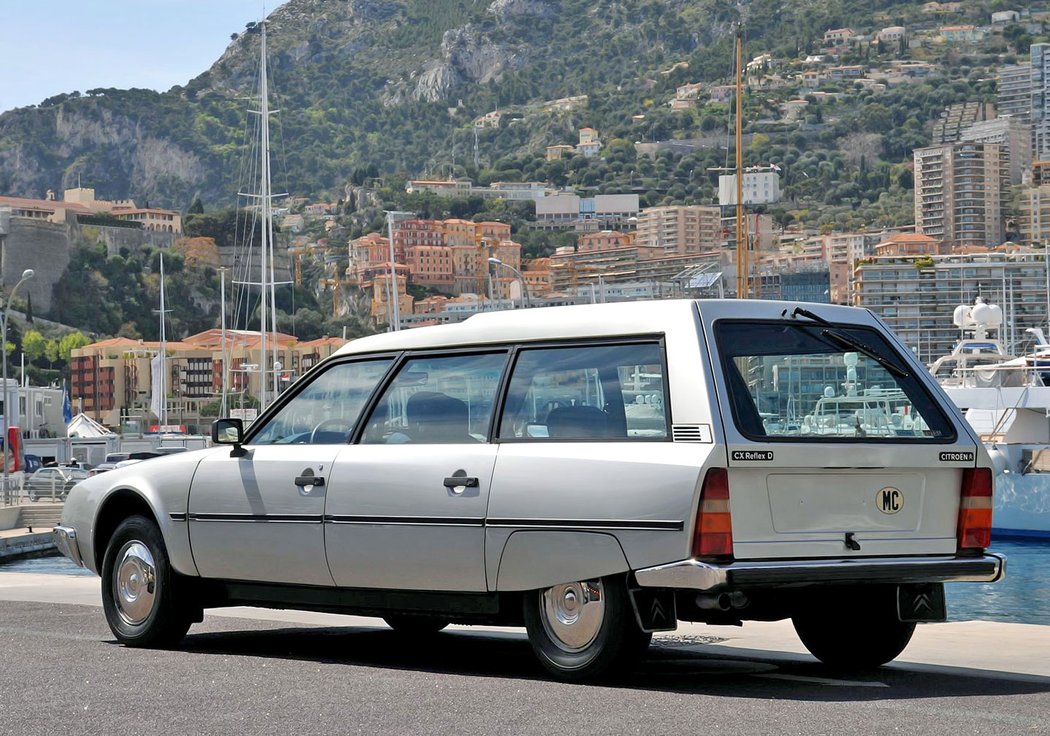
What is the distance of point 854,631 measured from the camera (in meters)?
7.64

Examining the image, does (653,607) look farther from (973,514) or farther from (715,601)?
(973,514)

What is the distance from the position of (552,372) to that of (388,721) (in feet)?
6.29

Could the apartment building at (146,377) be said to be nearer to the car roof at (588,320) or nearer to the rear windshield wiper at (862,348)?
the car roof at (588,320)

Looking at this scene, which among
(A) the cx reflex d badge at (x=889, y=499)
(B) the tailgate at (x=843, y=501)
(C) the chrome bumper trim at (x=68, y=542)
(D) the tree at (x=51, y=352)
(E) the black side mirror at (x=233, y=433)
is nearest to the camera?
(B) the tailgate at (x=843, y=501)

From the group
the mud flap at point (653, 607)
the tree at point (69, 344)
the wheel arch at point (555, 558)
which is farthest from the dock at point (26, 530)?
the tree at point (69, 344)

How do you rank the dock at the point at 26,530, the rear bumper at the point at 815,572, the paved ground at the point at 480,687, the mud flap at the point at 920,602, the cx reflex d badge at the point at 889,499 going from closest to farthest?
1. the paved ground at the point at 480,687
2. the rear bumper at the point at 815,572
3. the cx reflex d badge at the point at 889,499
4. the mud flap at the point at 920,602
5. the dock at the point at 26,530

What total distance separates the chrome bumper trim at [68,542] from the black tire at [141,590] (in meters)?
0.29

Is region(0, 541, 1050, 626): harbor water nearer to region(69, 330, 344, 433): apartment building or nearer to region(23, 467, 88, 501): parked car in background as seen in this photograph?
region(23, 467, 88, 501): parked car in background

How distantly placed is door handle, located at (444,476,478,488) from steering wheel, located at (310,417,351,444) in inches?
34.6

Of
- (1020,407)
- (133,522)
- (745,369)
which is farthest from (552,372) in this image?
(1020,407)

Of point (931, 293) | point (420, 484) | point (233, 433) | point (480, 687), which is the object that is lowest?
point (480, 687)

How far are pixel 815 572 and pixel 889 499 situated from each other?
547mm

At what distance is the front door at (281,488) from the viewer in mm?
7938

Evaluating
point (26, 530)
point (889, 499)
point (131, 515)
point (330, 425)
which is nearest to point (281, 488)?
point (330, 425)
